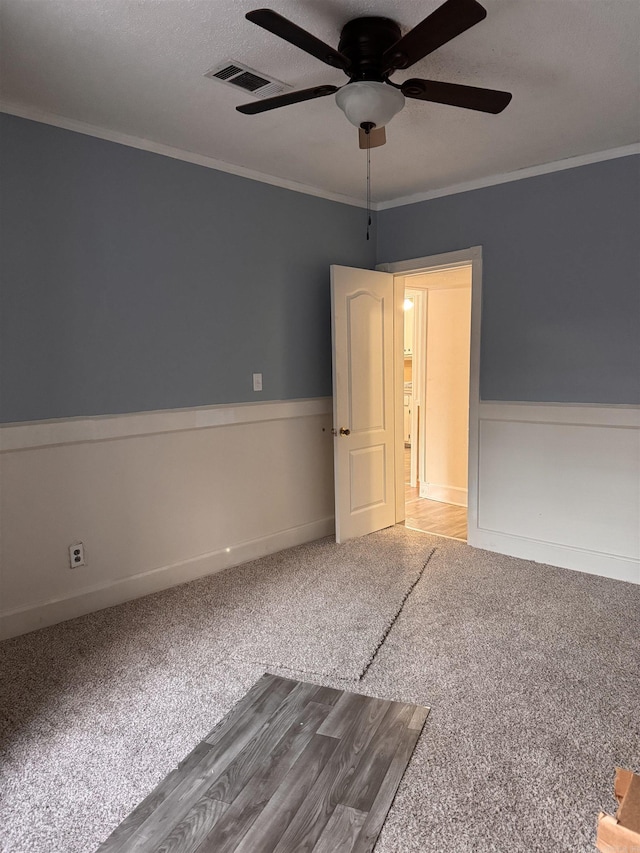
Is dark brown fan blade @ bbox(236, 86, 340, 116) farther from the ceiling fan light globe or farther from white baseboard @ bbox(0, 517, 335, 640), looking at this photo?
white baseboard @ bbox(0, 517, 335, 640)

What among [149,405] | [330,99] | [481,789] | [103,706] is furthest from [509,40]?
[103,706]

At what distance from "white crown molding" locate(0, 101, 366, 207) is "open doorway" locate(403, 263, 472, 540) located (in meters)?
1.57

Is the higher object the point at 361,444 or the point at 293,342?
the point at 293,342

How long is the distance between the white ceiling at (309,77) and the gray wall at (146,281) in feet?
0.71

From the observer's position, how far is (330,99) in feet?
8.33

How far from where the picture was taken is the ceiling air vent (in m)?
2.25

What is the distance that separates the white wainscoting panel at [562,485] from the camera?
3.30 metres

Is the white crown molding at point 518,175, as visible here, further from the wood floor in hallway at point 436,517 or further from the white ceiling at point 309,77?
the wood floor in hallway at point 436,517

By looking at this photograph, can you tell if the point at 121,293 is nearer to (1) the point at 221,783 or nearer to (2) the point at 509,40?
(2) the point at 509,40

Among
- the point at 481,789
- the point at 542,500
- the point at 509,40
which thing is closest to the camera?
the point at 481,789

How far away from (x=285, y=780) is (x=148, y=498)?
6.03 feet

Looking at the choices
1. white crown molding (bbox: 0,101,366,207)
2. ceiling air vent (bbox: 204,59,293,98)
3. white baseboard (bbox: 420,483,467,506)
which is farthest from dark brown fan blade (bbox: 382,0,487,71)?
white baseboard (bbox: 420,483,467,506)

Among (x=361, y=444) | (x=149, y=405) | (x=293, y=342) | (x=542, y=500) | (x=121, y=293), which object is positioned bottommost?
(x=542, y=500)

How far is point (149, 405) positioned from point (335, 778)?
216 cm
